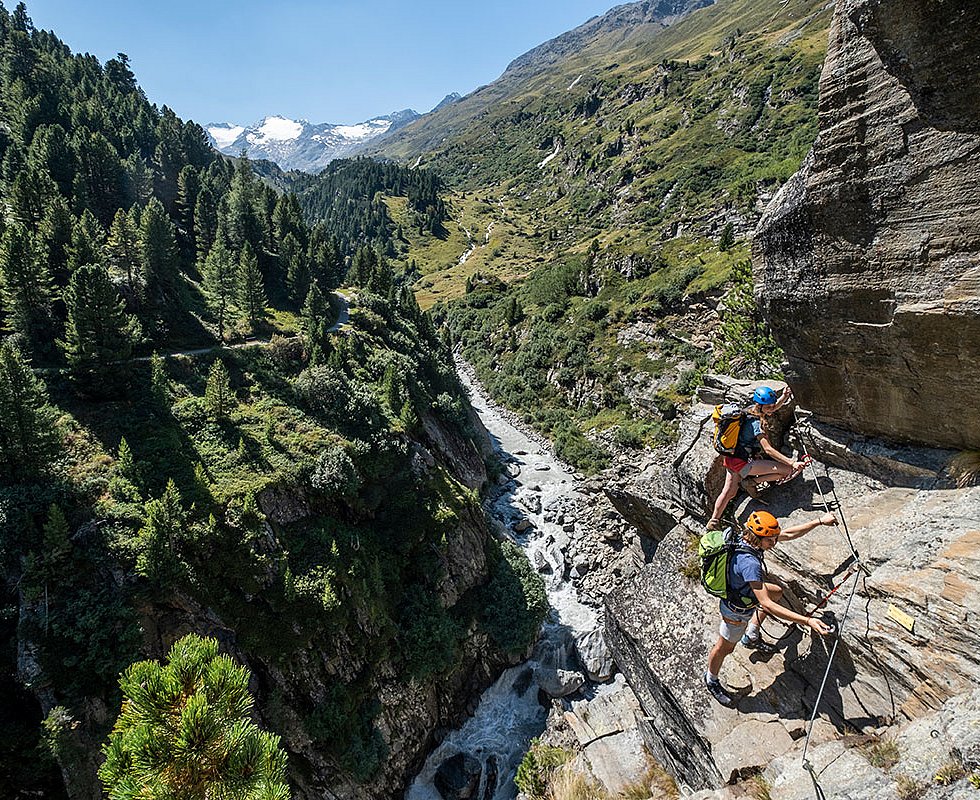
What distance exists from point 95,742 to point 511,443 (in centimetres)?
4881

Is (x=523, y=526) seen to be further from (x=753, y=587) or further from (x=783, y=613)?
(x=783, y=613)

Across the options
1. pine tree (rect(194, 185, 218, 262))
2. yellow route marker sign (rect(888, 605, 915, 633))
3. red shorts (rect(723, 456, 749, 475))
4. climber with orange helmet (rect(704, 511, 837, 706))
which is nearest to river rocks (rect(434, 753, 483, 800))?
climber with orange helmet (rect(704, 511, 837, 706))

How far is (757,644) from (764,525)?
12.4 ft

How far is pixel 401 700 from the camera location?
2702cm

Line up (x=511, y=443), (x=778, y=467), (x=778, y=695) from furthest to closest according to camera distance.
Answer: (x=511, y=443), (x=778, y=467), (x=778, y=695)

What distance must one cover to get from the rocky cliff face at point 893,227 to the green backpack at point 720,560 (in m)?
4.49

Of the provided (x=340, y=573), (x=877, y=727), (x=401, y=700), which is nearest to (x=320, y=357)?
(x=340, y=573)

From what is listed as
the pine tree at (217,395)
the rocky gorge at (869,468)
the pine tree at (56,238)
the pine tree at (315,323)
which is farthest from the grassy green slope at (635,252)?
the pine tree at (56,238)

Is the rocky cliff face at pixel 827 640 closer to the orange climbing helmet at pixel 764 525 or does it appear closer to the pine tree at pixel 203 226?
the orange climbing helmet at pixel 764 525

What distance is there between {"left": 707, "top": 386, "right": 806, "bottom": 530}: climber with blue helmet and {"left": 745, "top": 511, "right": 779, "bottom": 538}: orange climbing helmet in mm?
2192

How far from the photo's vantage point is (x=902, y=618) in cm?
810

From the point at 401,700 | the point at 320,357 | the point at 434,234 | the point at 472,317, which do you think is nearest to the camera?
the point at 401,700

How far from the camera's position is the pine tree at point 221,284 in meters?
47.5

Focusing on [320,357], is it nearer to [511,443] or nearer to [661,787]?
[511,443]
